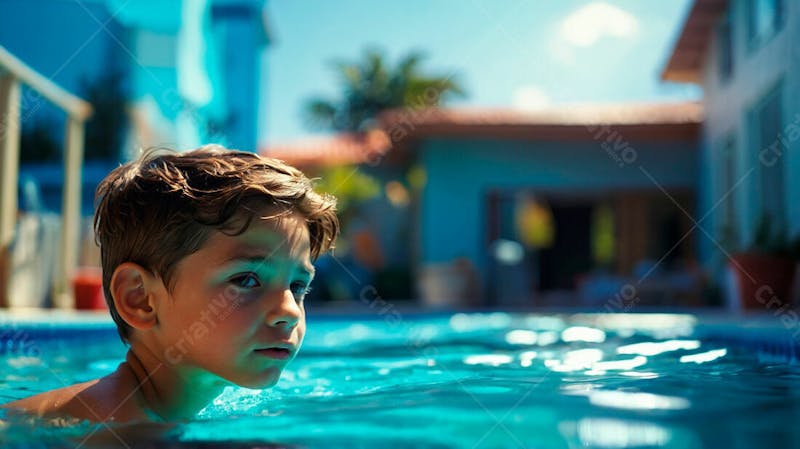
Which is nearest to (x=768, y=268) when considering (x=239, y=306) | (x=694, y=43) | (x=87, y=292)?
(x=694, y=43)

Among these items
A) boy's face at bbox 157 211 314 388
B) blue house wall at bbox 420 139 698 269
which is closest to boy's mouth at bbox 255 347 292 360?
boy's face at bbox 157 211 314 388

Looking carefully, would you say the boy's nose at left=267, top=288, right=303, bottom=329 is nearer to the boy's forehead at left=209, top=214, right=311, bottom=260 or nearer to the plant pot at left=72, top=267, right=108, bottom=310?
the boy's forehead at left=209, top=214, right=311, bottom=260

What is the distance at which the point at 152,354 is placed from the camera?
2246 mm

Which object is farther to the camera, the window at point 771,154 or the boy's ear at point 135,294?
the window at point 771,154

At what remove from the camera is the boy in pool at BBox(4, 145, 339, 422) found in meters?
2.09

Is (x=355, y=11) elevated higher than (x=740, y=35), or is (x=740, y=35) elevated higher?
(x=355, y=11)

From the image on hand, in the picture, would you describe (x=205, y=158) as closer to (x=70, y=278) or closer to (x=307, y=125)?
(x=70, y=278)

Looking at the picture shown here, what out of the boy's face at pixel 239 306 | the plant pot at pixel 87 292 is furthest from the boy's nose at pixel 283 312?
the plant pot at pixel 87 292

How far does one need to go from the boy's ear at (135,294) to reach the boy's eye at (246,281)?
0.23 m

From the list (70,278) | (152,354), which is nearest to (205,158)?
(152,354)

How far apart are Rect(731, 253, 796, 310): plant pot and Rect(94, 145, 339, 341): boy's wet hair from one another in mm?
8194

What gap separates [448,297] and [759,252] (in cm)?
585

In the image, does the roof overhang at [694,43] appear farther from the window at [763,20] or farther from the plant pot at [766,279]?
the plant pot at [766,279]

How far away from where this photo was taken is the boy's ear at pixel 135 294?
2162mm
